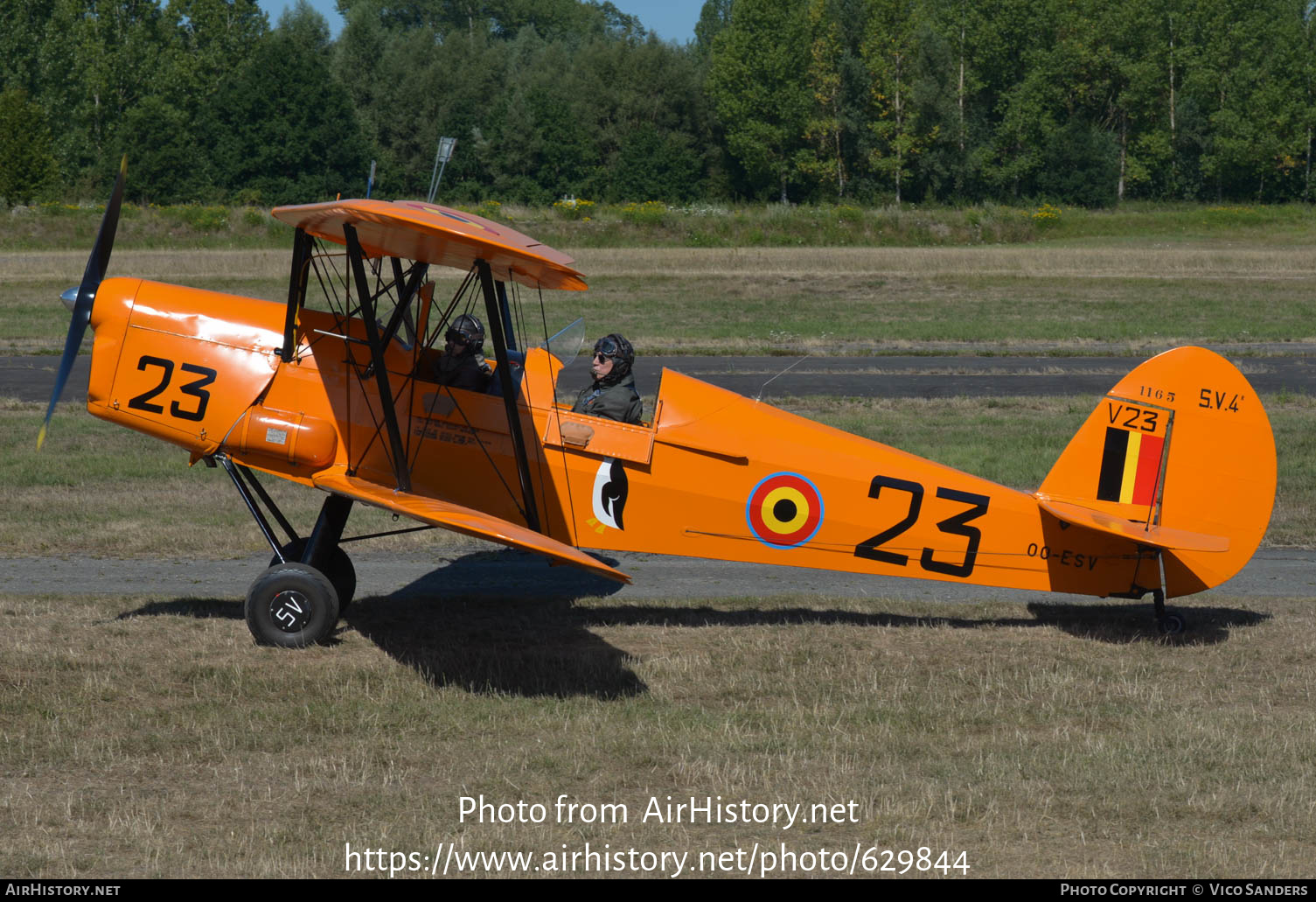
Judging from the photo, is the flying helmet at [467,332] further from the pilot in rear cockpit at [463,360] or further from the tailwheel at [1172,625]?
the tailwheel at [1172,625]

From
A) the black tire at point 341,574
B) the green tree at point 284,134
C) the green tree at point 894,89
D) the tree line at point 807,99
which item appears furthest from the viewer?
the green tree at point 894,89

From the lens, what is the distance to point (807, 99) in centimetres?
7662

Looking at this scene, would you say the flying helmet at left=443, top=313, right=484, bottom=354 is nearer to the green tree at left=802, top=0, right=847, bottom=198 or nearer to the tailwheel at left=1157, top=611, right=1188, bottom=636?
the tailwheel at left=1157, top=611, right=1188, bottom=636

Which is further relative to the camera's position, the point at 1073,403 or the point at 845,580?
the point at 1073,403

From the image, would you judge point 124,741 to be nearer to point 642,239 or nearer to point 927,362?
point 927,362

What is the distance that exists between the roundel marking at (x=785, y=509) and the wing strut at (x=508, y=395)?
1.41 metres

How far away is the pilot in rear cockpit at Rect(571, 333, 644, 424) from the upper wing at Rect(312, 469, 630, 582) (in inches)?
52.7

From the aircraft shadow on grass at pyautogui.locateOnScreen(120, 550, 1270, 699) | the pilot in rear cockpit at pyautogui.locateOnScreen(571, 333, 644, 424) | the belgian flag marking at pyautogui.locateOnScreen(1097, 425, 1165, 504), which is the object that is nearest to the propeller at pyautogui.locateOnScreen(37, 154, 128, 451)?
the aircraft shadow on grass at pyautogui.locateOnScreen(120, 550, 1270, 699)

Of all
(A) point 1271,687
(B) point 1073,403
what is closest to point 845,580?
(A) point 1271,687

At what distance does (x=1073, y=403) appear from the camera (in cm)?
1773

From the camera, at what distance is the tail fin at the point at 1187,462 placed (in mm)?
7957

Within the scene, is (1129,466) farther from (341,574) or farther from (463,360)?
(341,574)

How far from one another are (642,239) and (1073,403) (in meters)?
33.6

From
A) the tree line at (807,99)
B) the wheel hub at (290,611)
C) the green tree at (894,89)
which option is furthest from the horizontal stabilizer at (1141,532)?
the green tree at (894,89)
